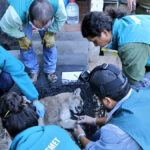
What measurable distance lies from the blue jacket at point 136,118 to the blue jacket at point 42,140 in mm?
427

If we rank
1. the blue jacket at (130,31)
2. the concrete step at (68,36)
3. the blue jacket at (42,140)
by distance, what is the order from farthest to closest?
the concrete step at (68,36)
the blue jacket at (130,31)
the blue jacket at (42,140)

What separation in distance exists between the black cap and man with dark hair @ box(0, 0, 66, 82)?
1.15 meters

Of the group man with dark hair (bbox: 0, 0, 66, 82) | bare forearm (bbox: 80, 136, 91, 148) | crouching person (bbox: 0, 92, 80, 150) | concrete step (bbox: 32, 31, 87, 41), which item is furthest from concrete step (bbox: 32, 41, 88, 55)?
crouching person (bbox: 0, 92, 80, 150)

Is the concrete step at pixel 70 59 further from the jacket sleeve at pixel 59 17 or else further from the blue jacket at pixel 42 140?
the blue jacket at pixel 42 140

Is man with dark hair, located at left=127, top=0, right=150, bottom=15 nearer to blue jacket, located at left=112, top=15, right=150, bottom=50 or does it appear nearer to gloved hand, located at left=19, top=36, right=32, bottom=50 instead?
blue jacket, located at left=112, top=15, right=150, bottom=50

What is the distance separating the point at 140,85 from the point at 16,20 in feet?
5.98

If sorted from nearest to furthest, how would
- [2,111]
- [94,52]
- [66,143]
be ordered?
[66,143], [2,111], [94,52]

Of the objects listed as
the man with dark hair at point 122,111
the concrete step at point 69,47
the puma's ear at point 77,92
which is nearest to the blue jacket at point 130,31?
the man with dark hair at point 122,111

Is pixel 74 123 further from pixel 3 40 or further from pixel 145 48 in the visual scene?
pixel 3 40

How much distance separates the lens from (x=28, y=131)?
58.1 inches

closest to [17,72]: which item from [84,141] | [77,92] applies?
[77,92]

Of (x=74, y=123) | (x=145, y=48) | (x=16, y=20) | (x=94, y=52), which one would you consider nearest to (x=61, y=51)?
(x=94, y=52)

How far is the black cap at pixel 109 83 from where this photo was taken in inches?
62.1

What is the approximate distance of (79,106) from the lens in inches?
117
